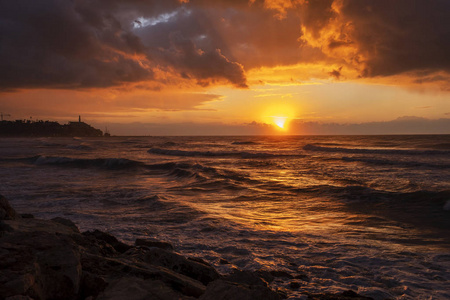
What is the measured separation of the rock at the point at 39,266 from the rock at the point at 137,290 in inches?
17.1

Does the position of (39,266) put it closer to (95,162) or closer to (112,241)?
(112,241)

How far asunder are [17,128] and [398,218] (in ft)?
742

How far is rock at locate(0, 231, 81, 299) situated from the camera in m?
3.01

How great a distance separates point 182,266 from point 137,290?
4.59 feet

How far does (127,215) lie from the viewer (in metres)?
10.0

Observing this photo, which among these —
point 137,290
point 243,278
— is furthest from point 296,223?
point 137,290

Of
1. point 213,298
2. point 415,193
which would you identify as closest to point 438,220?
point 415,193

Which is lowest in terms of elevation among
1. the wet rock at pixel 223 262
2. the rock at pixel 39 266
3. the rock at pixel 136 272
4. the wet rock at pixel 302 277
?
the wet rock at pixel 223 262

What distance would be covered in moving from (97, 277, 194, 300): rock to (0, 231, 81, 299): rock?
434 millimetres

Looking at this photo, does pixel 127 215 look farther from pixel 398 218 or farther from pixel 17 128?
pixel 17 128

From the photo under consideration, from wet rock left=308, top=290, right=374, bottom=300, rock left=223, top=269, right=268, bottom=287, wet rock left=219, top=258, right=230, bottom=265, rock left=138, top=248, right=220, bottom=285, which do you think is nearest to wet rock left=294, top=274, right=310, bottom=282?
wet rock left=308, top=290, right=374, bottom=300

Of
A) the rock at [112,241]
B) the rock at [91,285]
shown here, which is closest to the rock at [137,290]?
the rock at [91,285]

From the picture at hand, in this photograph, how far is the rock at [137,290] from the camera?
10.7ft

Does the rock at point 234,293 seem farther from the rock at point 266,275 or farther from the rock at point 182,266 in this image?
the rock at point 266,275
